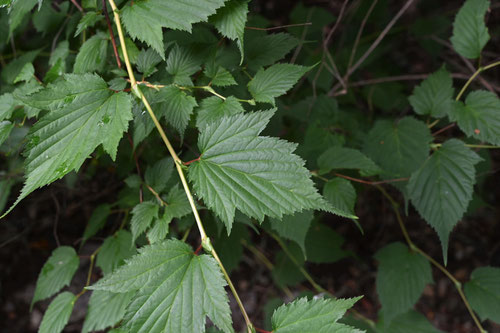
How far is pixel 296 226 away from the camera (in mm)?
1683

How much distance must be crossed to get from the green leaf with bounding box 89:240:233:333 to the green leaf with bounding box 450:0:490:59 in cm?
159

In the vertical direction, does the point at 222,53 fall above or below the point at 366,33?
above

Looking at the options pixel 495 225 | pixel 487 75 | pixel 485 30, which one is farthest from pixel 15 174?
pixel 487 75

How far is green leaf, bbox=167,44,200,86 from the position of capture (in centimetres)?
150

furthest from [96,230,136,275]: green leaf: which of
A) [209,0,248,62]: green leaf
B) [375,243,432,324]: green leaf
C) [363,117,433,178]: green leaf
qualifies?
[375,243,432,324]: green leaf

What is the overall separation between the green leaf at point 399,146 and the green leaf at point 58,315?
1494 mm

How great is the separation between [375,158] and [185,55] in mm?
1029

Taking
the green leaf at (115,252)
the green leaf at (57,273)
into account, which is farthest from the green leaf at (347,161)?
the green leaf at (57,273)

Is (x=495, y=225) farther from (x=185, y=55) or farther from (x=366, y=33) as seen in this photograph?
(x=185, y=55)

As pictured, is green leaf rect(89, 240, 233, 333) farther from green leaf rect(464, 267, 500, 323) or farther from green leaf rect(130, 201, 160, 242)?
green leaf rect(464, 267, 500, 323)

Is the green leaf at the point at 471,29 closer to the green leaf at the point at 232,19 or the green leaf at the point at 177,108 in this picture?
the green leaf at the point at 232,19

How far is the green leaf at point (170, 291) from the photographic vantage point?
1.09m

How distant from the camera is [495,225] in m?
3.56

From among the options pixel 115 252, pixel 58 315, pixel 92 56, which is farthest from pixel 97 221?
pixel 92 56
